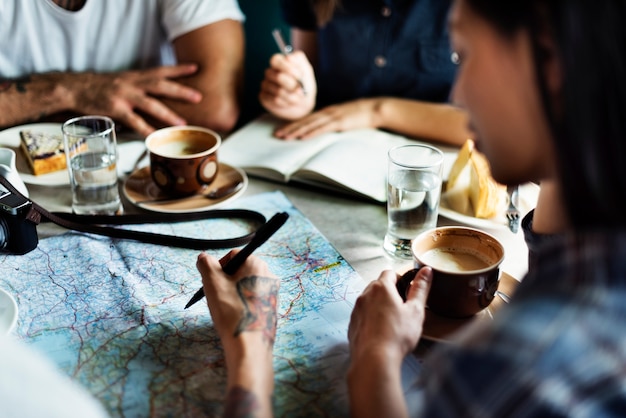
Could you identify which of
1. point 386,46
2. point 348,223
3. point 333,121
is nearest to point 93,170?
point 348,223

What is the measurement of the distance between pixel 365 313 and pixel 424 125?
750mm

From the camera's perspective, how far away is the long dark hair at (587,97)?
560 millimetres

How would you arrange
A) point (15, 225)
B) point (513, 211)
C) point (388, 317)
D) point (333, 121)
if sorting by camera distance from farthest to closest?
point (333, 121) → point (513, 211) → point (15, 225) → point (388, 317)

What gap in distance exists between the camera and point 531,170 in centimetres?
70

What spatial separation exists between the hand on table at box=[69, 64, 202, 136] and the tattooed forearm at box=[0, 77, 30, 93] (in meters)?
0.11

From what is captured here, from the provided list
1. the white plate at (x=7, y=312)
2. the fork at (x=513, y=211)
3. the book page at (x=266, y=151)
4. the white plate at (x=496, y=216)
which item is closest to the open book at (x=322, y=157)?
the book page at (x=266, y=151)

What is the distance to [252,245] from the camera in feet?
3.16

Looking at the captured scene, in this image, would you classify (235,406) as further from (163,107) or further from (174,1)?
(174,1)

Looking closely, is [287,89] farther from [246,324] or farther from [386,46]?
[246,324]

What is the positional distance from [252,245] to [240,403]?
27cm

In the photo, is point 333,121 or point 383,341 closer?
point 383,341

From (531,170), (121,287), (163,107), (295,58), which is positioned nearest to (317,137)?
(295,58)

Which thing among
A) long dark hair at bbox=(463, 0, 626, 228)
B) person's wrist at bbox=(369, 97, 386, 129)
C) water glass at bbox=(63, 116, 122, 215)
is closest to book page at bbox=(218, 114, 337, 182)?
person's wrist at bbox=(369, 97, 386, 129)

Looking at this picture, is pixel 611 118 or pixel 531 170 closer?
pixel 611 118
